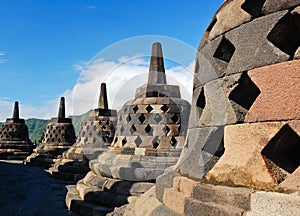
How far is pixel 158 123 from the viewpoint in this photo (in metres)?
5.55

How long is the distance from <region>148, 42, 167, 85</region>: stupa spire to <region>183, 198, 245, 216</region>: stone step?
4.00 metres

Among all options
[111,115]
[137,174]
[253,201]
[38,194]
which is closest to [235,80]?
[253,201]

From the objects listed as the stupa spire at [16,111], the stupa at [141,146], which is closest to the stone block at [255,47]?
the stupa at [141,146]

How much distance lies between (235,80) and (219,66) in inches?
9.1

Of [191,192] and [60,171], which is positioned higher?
[191,192]

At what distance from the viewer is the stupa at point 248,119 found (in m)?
1.79

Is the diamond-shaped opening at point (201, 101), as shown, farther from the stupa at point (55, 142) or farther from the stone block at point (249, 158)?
the stupa at point (55, 142)

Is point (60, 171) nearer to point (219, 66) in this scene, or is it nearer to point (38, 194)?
point (38, 194)

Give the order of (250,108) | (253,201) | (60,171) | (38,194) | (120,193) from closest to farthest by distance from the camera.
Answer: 1. (253,201)
2. (250,108)
3. (120,193)
4. (38,194)
5. (60,171)

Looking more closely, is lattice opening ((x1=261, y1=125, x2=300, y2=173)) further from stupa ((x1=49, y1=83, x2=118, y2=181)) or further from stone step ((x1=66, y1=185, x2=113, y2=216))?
stupa ((x1=49, y1=83, x2=118, y2=181))

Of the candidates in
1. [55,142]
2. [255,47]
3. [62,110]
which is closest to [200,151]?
[255,47]

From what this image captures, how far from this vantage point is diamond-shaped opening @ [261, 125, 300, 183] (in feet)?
5.94

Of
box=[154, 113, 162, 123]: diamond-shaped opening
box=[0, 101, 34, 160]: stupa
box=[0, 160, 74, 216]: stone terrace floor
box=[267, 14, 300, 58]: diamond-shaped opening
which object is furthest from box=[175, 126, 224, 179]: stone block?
box=[0, 101, 34, 160]: stupa

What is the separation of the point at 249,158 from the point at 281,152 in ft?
0.61
